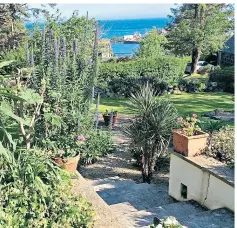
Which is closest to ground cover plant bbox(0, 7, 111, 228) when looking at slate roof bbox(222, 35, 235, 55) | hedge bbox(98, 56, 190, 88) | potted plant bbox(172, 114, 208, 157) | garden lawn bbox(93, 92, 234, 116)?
potted plant bbox(172, 114, 208, 157)

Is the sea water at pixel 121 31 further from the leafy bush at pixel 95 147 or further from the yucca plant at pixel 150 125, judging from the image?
the yucca plant at pixel 150 125

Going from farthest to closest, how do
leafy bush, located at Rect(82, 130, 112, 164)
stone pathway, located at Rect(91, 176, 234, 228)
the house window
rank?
leafy bush, located at Rect(82, 130, 112, 164)
the house window
stone pathway, located at Rect(91, 176, 234, 228)

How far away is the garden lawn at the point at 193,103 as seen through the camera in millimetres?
14321

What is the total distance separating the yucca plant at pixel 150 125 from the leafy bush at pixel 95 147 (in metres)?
0.98

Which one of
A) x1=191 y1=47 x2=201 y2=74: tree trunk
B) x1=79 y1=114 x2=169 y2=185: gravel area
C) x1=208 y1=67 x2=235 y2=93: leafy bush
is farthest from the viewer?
x1=191 y1=47 x2=201 y2=74: tree trunk

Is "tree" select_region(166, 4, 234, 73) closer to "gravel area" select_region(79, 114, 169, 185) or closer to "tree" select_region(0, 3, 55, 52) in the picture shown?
"tree" select_region(0, 3, 55, 52)

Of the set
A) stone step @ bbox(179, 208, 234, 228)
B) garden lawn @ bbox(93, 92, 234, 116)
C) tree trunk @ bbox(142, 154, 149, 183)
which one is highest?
stone step @ bbox(179, 208, 234, 228)

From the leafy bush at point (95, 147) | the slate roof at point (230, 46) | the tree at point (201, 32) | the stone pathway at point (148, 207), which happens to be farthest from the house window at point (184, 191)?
the slate roof at point (230, 46)

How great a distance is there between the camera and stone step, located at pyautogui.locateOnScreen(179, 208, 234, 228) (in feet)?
13.8

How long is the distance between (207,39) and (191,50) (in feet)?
5.17

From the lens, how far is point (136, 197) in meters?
5.97

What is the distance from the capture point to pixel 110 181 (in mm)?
6898

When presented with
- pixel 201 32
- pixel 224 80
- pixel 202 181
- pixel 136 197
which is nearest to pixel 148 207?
pixel 136 197

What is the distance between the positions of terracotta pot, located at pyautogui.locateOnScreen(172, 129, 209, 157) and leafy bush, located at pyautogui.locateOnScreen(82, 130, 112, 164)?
2.47 m
